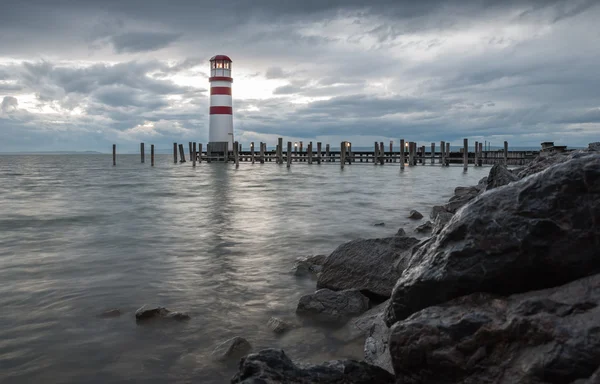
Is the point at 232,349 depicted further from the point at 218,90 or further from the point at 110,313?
the point at 218,90

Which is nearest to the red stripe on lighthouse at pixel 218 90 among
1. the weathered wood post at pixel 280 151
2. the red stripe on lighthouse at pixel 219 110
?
the red stripe on lighthouse at pixel 219 110

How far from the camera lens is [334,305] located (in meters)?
4.24

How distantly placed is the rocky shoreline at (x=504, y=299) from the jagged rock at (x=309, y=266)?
320 cm

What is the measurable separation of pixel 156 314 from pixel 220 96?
34244 millimetres

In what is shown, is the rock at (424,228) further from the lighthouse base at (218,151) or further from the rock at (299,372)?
the lighthouse base at (218,151)

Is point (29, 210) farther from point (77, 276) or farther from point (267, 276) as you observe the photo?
point (267, 276)

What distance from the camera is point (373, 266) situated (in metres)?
4.58

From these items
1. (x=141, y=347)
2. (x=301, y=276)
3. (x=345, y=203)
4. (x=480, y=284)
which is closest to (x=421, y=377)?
(x=480, y=284)

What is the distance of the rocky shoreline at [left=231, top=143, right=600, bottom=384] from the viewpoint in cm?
196

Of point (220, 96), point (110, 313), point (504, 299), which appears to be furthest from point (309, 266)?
point (220, 96)

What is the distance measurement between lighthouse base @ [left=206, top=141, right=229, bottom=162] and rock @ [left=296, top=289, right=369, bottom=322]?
35.4 m

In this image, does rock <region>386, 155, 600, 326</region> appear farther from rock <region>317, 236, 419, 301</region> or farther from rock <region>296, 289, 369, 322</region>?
rock <region>317, 236, 419, 301</region>

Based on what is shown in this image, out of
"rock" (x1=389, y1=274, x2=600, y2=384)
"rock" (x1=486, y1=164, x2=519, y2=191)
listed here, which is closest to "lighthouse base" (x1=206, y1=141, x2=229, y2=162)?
"rock" (x1=486, y1=164, x2=519, y2=191)

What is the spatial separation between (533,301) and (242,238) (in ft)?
22.6
